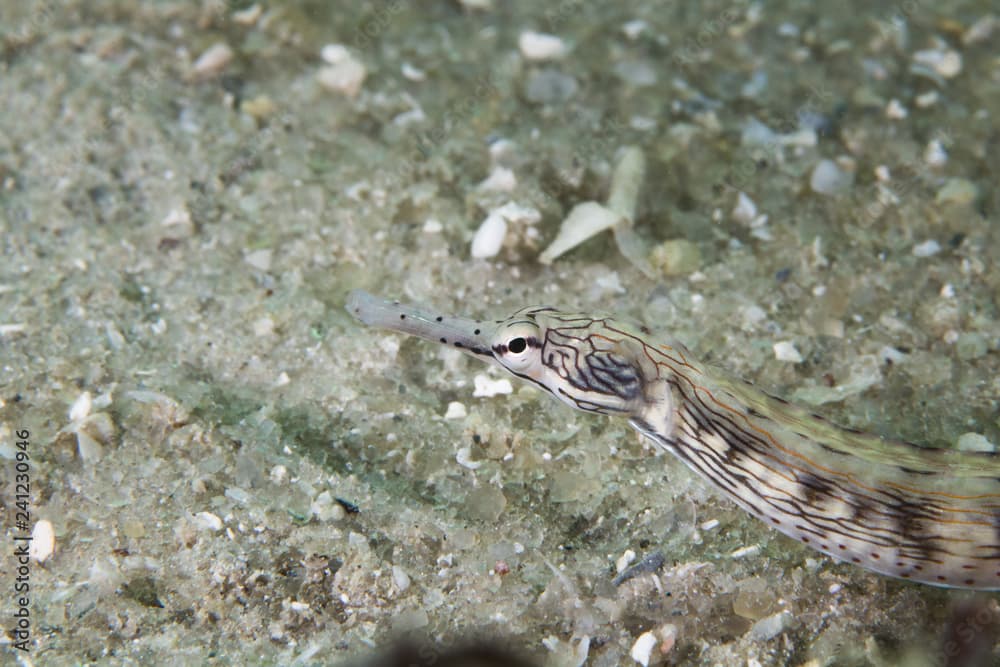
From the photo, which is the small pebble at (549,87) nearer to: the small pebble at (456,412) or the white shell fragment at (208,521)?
the small pebble at (456,412)

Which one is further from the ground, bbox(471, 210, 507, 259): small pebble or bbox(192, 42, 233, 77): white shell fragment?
bbox(192, 42, 233, 77): white shell fragment

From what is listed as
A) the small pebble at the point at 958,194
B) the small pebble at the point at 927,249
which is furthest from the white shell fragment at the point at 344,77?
the small pebble at the point at 958,194

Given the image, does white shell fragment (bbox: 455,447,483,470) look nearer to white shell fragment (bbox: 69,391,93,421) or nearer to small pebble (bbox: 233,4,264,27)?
white shell fragment (bbox: 69,391,93,421)

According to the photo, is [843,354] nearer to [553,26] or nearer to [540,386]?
[540,386]

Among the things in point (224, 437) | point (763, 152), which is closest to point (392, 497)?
point (224, 437)

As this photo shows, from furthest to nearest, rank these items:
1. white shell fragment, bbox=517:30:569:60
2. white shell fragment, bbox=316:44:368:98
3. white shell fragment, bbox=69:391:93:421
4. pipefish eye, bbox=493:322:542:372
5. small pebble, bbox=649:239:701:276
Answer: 1. white shell fragment, bbox=517:30:569:60
2. white shell fragment, bbox=316:44:368:98
3. small pebble, bbox=649:239:701:276
4. white shell fragment, bbox=69:391:93:421
5. pipefish eye, bbox=493:322:542:372

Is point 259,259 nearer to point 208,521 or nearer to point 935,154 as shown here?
point 208,521

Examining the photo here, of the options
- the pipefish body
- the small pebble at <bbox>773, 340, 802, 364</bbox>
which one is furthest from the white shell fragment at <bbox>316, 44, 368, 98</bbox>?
the small pebble at <bbox>773, 340, 802, 364</bbox>
